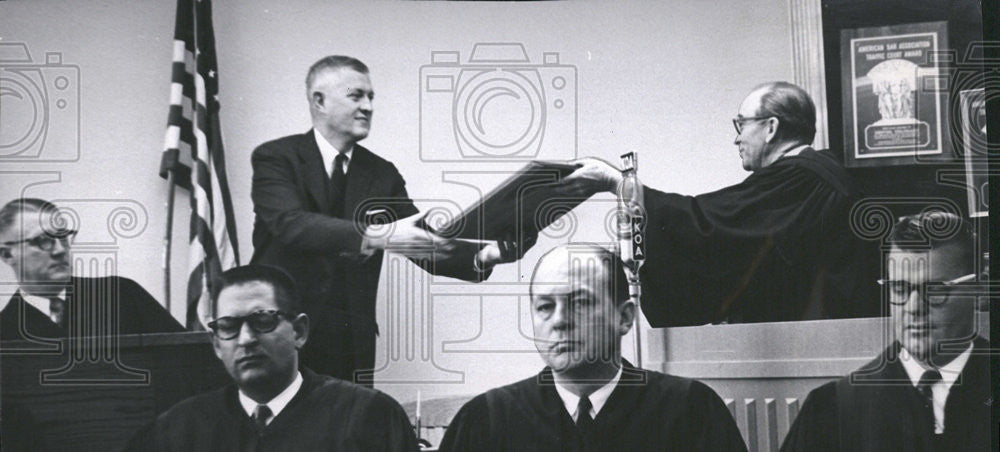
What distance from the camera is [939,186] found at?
4691 mm

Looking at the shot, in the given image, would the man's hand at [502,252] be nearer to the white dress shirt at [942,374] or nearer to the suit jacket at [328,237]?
the suit jacket at [328,237]

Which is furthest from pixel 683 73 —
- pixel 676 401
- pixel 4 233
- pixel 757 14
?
pixel 4 233

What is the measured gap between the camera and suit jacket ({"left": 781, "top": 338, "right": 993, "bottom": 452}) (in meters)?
4.54

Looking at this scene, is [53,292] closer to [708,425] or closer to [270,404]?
[270,404]

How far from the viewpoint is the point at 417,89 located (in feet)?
15.1

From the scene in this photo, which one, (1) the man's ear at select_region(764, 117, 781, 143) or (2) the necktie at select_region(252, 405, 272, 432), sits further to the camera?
(1) the man's ear at select_region(764, 117, 781, 143)

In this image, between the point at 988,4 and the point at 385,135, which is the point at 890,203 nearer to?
the point at 988,4

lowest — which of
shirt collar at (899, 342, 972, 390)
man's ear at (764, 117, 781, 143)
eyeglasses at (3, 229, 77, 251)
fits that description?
shirt collar at (899, 342, 972, 390)

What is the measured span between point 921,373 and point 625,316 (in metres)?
1.30

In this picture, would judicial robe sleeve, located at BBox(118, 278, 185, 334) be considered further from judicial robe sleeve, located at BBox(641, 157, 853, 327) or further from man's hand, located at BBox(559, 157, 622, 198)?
judicial robe sleeve, located at BBox(641, 157, 853, 327)

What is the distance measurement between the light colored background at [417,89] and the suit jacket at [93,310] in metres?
0.07

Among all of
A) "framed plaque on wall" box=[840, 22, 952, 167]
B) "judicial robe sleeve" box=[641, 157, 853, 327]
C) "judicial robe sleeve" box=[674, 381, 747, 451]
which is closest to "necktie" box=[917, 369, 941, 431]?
"judicial robe sleeve" box=[641, 157, 853, 327]

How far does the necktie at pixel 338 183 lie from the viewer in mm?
4520

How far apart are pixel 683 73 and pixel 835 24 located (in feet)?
2.35
